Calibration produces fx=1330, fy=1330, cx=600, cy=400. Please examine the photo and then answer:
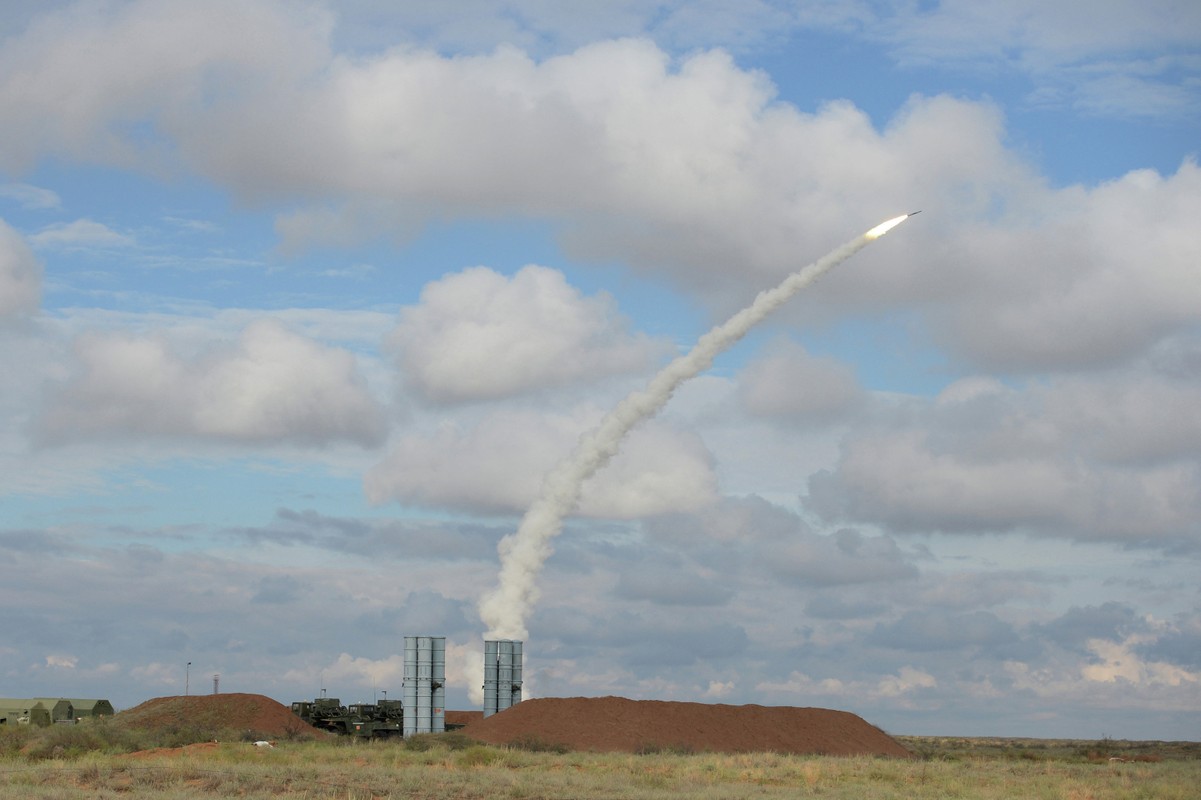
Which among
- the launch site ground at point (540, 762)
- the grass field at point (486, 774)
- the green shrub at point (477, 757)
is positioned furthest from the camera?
the green shrub at point (477, 757)

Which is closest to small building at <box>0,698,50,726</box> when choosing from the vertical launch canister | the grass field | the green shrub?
the grass field

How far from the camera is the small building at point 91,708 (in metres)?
76.0

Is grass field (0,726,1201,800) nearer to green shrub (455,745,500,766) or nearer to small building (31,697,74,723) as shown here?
green shrub (455,745,500,766)

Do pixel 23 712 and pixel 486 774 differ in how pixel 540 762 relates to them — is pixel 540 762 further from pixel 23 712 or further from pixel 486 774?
pixel 23 712

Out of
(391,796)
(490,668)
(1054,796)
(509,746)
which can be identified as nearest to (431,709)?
(490,668)

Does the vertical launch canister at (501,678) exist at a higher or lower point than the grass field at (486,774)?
higher

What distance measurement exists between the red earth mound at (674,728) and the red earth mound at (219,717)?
36.2 feet

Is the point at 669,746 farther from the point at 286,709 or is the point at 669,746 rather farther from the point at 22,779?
the point at 22,779

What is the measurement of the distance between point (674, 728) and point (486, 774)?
19.2 meters

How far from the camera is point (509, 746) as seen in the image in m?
55.5

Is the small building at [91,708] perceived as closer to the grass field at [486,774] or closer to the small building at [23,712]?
the small building at [23,712]

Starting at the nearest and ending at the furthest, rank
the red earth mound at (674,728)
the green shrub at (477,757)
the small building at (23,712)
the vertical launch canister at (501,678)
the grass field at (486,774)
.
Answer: the grass field at (486,774) → the green shrub at (477,757) → the red earth mound at (674,728) → the vertical launch canister at (501,678) → the small building at (23,712)

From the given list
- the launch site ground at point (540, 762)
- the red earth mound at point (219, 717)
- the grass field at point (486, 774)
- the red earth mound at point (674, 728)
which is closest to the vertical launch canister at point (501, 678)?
the red earth mound at point (674, 728)

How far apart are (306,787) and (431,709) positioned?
80.8ft
